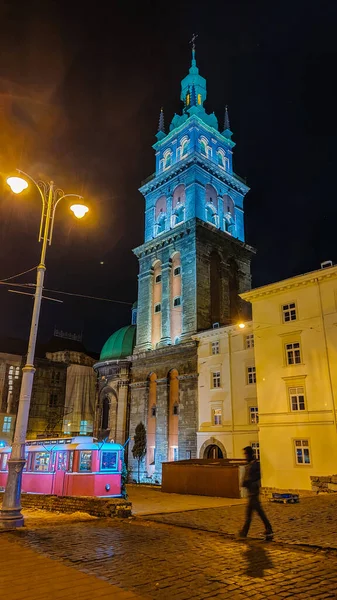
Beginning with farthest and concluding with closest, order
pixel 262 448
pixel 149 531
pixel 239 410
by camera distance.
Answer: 1. pixel 239 410
2. pixel 262 448
3. pixel 149 531

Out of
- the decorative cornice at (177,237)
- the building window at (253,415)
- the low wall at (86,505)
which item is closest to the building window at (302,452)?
the building window at (253,415)

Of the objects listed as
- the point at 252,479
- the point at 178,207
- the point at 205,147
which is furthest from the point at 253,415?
the point at 205,147

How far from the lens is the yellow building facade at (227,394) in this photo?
32219 mm

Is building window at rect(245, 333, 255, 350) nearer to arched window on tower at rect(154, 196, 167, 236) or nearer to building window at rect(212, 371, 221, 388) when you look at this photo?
building window at rect(212, 371, 221, 388)

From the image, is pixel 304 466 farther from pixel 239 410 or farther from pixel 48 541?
pixel 48 541

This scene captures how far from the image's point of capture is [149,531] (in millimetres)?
11406

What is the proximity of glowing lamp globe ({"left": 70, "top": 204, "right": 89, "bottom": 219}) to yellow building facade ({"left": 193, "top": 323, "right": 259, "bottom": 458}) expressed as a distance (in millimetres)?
21607

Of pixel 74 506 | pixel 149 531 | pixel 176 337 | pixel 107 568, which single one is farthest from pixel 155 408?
pixel 107 568

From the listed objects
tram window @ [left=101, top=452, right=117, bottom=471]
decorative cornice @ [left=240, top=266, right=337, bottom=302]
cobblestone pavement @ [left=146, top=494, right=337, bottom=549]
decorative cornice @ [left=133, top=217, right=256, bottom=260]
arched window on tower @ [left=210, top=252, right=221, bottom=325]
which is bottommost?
cobblestone pavement @ [left=146, top=494, right=337, bottom=549]

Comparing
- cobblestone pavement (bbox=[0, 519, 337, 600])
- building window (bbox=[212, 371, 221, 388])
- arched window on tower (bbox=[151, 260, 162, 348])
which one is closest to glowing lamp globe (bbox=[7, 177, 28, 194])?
cobblestone pavement (bbox=[0, 519, 337, 600])

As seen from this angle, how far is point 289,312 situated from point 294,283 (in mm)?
1950

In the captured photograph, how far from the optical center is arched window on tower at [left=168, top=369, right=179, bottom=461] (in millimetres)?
38644

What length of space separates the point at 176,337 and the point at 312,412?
1952cm

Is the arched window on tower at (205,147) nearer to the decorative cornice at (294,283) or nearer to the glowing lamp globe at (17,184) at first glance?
the decorative cornice at (294,283)
